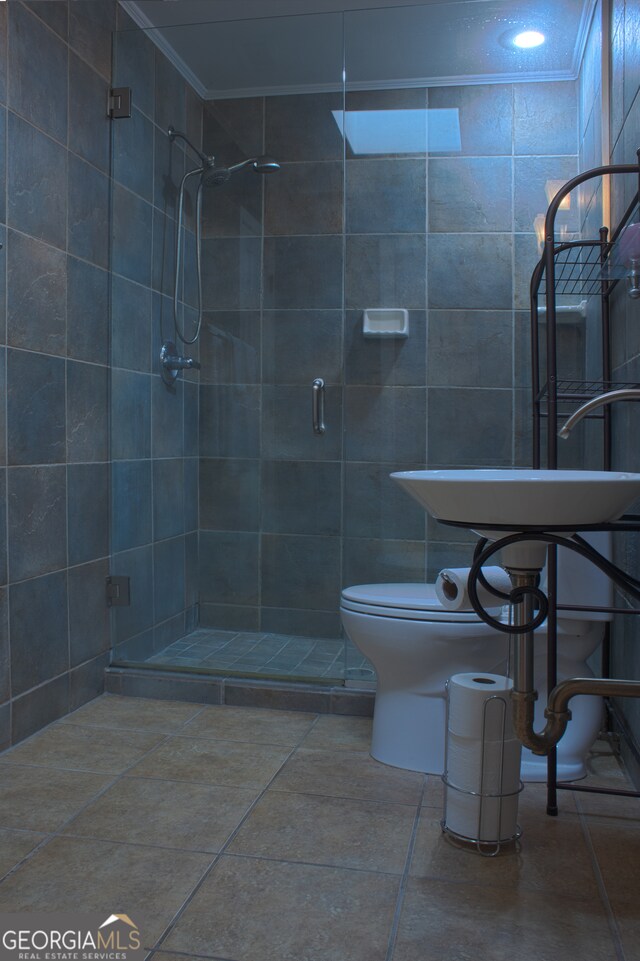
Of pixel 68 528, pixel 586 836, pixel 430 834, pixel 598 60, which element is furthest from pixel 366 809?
pixel 598 60

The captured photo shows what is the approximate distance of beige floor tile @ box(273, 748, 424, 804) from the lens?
180cm

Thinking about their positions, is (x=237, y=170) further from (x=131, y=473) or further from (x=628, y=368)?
(x=628, y=368)

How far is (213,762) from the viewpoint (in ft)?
6.42

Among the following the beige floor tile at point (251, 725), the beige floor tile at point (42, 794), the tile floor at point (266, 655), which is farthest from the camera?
the tile floor at point (266, 655)

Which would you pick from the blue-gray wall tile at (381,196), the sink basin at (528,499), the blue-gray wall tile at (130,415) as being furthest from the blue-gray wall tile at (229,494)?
the sink basin at (528,499)

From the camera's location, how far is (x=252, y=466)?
2.64m

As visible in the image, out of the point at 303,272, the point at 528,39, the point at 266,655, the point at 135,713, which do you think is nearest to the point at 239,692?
the point at 266,655

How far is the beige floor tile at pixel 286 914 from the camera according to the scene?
1.21 meters

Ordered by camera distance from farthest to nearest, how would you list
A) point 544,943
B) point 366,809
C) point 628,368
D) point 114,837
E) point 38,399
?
point 38,399 → point 628,368 → point 366,809 → point 114,837 → point 544,943

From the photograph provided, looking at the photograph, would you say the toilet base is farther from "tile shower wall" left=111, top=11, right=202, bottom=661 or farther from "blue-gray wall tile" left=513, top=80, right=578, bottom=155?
"blue-gray wall tile" left=513, top=80, right=578, bottom=155

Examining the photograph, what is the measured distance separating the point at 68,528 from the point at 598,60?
2128mm

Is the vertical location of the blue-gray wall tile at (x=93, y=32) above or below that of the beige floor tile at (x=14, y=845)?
above

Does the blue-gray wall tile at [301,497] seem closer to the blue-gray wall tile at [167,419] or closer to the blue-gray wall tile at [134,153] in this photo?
the blue-gray wall tile at [167,419]

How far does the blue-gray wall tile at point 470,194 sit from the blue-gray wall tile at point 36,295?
119cm
